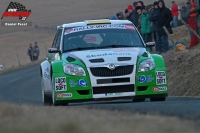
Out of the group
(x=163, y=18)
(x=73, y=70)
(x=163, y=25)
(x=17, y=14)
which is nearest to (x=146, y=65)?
(x=73, y=70)

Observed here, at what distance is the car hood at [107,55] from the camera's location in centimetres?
1225

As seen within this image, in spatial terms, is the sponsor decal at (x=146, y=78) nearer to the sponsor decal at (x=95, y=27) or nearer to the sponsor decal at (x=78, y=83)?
the sponsor decal at (x=78, y=83)

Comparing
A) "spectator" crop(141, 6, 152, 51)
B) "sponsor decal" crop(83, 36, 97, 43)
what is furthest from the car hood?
"spectator" crop(141, 6, 152, 51)

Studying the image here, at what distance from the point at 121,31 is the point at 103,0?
75.3 m

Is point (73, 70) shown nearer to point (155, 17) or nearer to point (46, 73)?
point (46, 73)

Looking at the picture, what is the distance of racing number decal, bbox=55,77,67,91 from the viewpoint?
12375mm

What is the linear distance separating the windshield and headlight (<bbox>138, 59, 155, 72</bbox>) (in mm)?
1069

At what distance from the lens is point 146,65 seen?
40.7 ft

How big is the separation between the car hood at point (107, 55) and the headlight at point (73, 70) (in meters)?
0.15

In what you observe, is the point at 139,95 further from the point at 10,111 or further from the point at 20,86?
the point at 20,86

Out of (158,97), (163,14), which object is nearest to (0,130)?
(158,97)

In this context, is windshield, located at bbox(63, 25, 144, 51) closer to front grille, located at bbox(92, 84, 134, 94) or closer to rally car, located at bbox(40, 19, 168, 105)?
rally car, located at bbox(40, 19, 168, 105)

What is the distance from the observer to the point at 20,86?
24.7 meters

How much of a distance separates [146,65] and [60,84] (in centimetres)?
157
